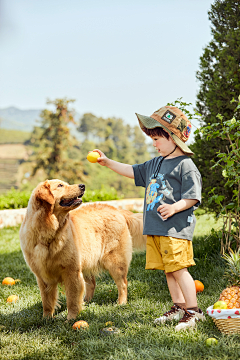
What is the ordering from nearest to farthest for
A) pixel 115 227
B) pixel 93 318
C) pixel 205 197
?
pixel 93 318 → pixel 115 227 → pixel 205 197

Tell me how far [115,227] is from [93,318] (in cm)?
111

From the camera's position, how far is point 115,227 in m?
3.73

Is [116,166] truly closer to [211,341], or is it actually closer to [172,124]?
[172,124]

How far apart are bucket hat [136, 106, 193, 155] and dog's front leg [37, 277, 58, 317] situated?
1850mm

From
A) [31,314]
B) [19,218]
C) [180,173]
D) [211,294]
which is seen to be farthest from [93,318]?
[19,218]

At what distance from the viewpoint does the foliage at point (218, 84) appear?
4.52 meters

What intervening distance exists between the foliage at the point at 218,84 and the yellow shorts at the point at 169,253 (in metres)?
2.08

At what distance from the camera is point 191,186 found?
2539 mm

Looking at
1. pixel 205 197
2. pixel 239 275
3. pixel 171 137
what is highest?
pixel 171 137

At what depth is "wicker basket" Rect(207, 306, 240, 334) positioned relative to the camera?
223 cm

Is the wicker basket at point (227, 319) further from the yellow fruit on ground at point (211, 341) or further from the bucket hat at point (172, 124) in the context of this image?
the bucket hat at point (172, 124)

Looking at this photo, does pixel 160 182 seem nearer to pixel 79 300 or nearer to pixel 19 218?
pixel 79 300

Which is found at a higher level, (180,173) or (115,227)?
(180,173)

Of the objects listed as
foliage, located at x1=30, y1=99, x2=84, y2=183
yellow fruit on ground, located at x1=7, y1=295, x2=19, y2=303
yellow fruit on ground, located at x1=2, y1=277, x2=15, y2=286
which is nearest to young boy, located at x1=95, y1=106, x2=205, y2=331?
yellow fruit on ground, located at x1=7, y1=295, x2=19, y2=303
